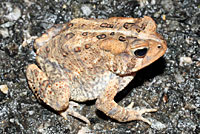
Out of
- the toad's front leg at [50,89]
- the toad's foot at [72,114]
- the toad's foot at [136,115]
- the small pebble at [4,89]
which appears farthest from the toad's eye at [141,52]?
the small pebble at [4,89]

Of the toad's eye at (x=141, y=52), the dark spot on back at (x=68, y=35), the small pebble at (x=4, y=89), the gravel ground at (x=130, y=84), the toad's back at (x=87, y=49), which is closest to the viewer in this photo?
the toad's eye at (x=141, y=52)

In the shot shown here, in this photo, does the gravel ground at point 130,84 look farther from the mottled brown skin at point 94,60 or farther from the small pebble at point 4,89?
the mottled brown skin at point 94,60

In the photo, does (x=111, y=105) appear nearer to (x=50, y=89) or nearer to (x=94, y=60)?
(x=94, y=60)

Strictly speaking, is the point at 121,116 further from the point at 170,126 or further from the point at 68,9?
the point at 68,9

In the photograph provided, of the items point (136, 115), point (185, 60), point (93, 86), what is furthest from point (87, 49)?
point (185, 60)

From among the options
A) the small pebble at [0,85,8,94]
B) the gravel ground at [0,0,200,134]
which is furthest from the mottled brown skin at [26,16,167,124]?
the small pebble at [0,85,8,94]

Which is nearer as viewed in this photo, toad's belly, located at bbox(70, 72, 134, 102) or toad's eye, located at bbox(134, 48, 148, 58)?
toad's eye, located at bbox(134, 48, 148, 58)

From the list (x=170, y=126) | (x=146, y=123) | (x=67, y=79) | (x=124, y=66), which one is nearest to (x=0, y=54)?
(x=67, y=79)

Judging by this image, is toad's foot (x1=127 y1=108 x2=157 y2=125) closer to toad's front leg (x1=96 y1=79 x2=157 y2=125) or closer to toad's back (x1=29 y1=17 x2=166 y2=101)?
toad's front leg (x1=96 y1=79 x2=157 y2=125)
